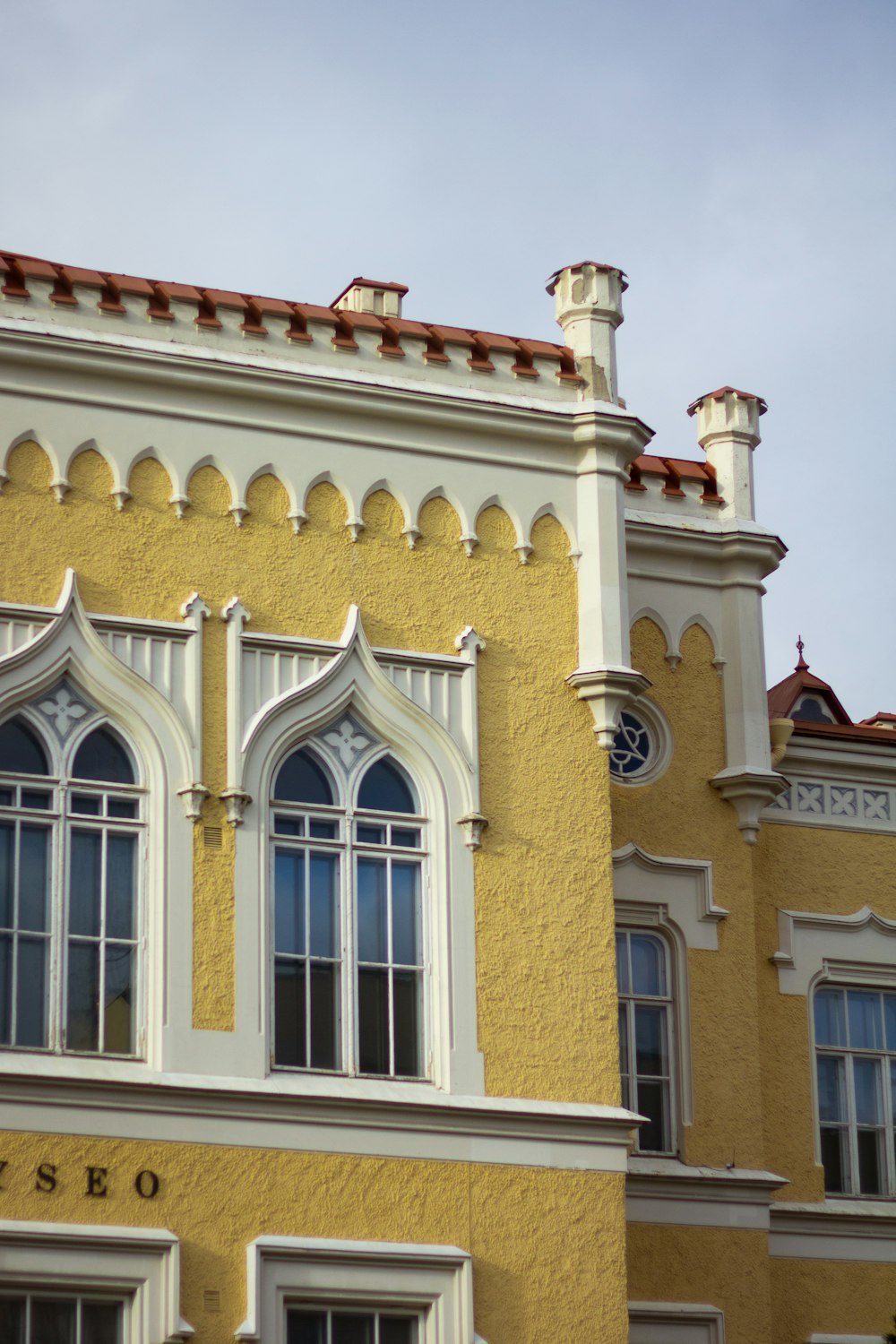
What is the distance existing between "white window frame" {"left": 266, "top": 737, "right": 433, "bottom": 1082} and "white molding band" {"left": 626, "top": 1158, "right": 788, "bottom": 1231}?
3.05 metres

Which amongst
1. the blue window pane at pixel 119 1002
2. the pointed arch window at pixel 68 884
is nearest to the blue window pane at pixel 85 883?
the pointed arch window at pixel 68 884

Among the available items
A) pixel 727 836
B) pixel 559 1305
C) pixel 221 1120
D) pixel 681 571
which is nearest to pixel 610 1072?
pixel 559 1305

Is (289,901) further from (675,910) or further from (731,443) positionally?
(731,443)

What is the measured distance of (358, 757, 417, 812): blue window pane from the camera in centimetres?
1491

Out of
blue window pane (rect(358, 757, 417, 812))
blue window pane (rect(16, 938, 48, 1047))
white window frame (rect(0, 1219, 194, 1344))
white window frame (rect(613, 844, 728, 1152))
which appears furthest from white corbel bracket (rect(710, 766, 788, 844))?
white window frame (rect(0, 1219, 194, 1344))

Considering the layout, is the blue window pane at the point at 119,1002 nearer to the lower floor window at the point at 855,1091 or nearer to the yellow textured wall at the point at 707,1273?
the yellow textured wall at the point at 707,1273

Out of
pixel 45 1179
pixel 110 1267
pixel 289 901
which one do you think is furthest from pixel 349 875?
pixel 110 1267

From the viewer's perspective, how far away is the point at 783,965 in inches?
725

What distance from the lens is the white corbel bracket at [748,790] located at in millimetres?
17984

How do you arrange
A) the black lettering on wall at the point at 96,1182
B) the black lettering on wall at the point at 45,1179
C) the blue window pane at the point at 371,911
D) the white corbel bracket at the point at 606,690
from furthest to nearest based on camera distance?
the white corbel bracket at the point at 606,690, the blue window pane at the point at 371,911, the black lettering on wall at the point at 96,1182, the black lettering on wall at the point at 45,1179

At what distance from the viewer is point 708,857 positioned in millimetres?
18000

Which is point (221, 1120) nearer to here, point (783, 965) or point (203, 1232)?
point (203, 1232)

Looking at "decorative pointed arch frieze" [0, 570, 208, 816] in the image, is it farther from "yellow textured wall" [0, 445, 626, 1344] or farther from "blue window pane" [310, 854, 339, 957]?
"blue window pane" [310, 854, 339, 957]

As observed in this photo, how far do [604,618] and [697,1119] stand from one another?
13.1 feet
